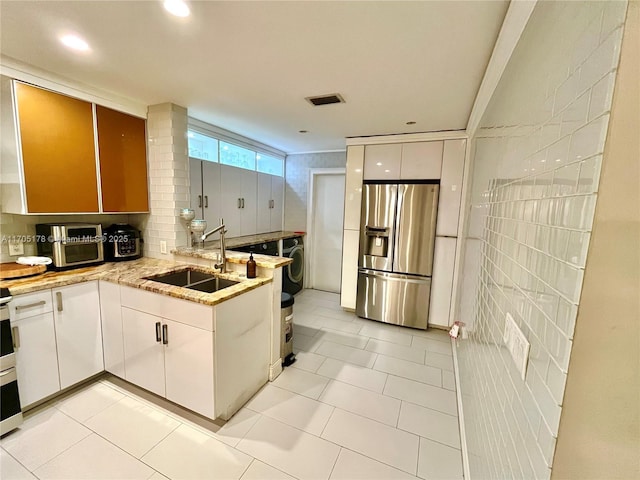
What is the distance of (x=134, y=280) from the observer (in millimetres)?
1925

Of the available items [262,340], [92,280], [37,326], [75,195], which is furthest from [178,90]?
[262,340]

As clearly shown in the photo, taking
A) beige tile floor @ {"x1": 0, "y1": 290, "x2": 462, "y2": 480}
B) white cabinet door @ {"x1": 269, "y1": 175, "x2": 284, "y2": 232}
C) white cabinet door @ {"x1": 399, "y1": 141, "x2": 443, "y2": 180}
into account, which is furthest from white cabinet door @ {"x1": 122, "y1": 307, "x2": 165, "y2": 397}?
white cabinet door @ {"x1": 399, "y1": 141, "x2": 443, "y2": 180}

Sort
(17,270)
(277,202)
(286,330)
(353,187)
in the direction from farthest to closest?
(277,202), (353,187), (286,330), (17,270)

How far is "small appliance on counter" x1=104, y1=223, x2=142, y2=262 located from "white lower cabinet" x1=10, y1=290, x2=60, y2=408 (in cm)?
69

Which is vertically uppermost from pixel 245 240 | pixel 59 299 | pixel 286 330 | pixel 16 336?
pixel 245 240

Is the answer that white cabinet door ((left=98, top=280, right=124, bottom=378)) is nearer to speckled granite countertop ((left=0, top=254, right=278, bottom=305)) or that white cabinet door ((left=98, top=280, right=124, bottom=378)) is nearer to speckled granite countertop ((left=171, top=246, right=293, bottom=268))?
speckled granite countertop ((left=0, top=254, right=278, bottom=305))

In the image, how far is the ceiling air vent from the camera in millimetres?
→ 2174

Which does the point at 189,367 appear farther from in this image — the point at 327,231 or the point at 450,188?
the point at 327,231

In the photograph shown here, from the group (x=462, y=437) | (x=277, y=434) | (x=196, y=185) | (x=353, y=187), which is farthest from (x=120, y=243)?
(x=462, y=437)

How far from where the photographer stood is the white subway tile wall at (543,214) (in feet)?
1.68

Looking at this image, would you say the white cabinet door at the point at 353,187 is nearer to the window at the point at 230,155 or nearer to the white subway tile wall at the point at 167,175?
the window at the point at 230,155

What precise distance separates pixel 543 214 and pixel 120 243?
119 inches

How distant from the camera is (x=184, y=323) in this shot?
170 centimetres

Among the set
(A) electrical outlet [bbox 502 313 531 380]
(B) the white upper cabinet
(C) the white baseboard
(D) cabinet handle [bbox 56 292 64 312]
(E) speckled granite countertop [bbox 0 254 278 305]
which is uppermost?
(B) the white upper cabinet
